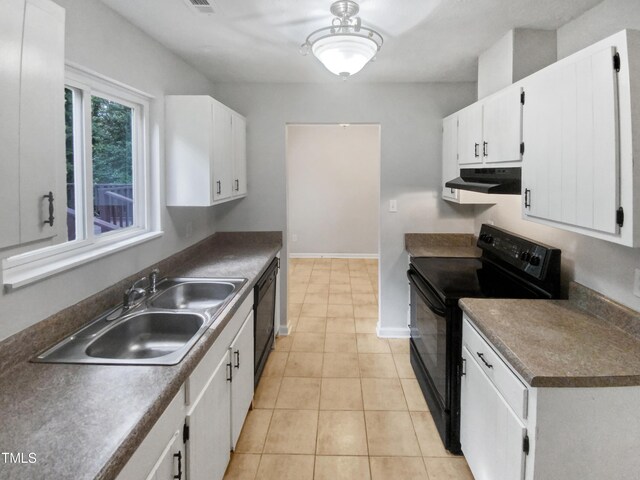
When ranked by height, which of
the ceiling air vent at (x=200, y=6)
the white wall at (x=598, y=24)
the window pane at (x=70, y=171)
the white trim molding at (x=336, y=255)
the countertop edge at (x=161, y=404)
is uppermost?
the ceiling air vent at (x=200, y=6)

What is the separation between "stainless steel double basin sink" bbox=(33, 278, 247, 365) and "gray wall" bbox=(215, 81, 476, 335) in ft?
5.42

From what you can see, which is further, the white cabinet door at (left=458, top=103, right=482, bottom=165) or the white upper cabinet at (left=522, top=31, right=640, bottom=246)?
the white cabinet door at (left=458, top=103, right=482, bottom=165)

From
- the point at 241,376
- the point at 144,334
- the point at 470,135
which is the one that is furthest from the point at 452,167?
the point at 144,334

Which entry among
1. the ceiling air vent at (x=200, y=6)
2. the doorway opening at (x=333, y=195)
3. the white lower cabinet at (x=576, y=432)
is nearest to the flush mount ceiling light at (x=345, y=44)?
the ceiling air vent at (x=200, y=6)

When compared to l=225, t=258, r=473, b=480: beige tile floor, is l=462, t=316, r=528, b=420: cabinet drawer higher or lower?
higher

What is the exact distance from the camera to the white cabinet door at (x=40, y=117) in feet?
3.57

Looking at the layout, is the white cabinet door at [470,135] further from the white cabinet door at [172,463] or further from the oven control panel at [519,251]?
the white cabinet door at [172,463]

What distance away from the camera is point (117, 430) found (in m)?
1.08

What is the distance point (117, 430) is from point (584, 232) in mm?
1751

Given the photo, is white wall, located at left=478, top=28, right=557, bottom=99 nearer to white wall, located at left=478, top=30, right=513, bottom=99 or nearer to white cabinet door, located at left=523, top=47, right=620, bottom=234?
white wall, located at left=478, top=30, right=513, bottom=99

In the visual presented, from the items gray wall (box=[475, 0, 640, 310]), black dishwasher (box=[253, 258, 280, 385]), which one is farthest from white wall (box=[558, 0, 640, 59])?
black dishwasher (box=[253, 258, 280, 385])

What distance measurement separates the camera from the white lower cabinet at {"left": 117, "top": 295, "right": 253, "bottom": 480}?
4.14 feet

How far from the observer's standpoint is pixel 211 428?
1.81 meters

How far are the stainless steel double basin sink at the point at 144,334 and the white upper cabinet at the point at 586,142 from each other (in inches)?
62.0
